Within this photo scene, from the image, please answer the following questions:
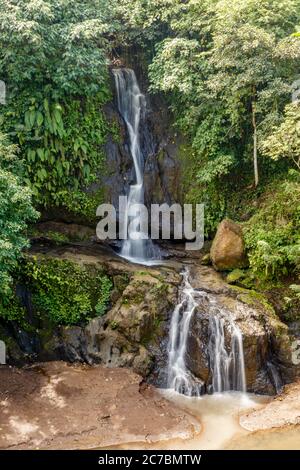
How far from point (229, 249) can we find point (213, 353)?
3.18m

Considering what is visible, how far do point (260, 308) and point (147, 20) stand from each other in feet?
34.6

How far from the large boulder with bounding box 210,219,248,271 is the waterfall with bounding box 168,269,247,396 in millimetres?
1823

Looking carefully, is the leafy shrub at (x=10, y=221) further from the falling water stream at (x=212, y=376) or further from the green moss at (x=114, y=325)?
the falling water stream at (x=212, y=376)

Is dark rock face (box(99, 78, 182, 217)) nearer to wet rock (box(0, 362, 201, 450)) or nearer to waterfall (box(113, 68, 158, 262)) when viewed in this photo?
waterfall (box(113, 68, 158, 262))

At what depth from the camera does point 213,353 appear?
9969mm

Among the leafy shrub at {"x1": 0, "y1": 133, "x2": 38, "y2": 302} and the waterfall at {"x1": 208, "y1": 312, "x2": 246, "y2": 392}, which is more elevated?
the leafy shrub at {"x1": 0, "y1": 133, "x2": 38, "y2": 302}

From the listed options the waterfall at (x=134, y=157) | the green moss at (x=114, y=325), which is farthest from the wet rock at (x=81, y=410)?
the waterfall at (x=134, y=157)

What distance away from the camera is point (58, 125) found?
13312 mm

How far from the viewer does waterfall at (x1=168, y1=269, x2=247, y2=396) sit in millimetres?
9672

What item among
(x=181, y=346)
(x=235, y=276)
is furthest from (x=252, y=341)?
(x=235, y=276)

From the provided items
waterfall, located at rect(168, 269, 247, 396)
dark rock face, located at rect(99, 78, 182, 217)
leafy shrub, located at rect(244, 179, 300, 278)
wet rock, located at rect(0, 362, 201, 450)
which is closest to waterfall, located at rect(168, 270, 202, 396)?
waterfall, located at rect(168, 269, 247, 396)

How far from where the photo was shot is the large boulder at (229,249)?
472 inches

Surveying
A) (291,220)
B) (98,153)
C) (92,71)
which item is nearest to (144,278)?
(291,220)

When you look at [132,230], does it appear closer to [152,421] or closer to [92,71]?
[92,71]
